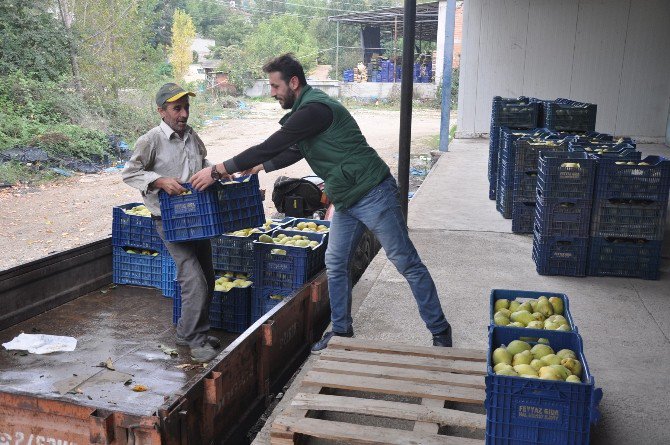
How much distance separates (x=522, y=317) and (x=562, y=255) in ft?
10.1

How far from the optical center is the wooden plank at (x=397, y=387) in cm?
378

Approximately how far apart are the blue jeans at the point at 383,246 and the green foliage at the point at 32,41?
1943 cm

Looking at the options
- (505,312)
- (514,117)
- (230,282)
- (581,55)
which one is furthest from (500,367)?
(581,55)

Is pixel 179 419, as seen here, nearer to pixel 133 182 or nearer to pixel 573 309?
pixel 133 182

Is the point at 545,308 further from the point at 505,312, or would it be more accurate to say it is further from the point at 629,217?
the point at 629,217

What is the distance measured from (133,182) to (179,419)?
2.26 meters

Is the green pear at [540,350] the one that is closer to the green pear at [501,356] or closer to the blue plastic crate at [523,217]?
the green pear at [501,356]

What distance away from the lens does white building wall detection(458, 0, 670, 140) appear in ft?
58.1

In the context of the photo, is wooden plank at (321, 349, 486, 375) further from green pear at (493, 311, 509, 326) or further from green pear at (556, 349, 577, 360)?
green pear at (556, 349, 577, 360)

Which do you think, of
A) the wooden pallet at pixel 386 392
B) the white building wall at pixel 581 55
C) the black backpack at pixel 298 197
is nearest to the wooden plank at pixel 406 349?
the wooden pallet at pixel 386 392

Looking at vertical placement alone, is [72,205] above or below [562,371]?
below

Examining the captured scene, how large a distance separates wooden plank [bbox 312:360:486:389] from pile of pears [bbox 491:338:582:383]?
2.17 ft

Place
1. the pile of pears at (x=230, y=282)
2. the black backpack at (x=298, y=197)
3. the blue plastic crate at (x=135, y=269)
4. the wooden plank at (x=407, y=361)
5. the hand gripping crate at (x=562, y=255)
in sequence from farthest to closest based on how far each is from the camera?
the black backpack at (x=298, y=197) → the hand gripping crate at (x=562, y=255) → the blue plastic crate at (x=135, y=269) → the pile of pears at (x=230, y=282) → the wooden plank at (x=407, y=361)

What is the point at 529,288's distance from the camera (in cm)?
623
